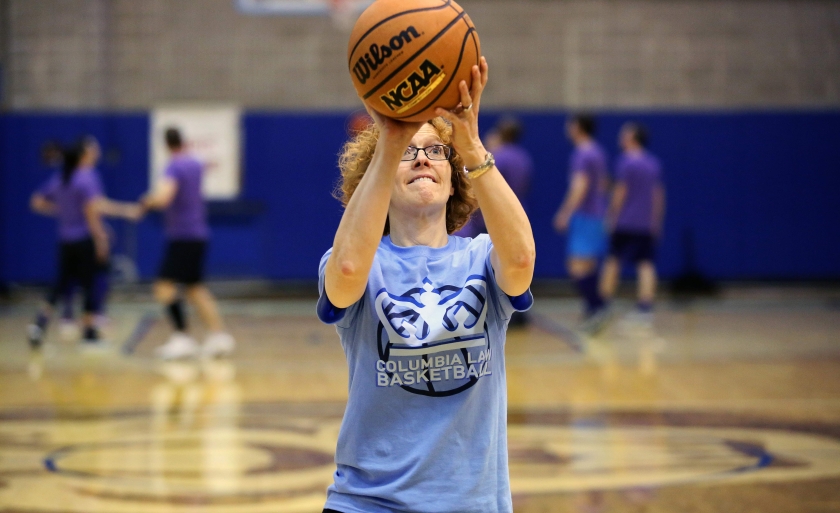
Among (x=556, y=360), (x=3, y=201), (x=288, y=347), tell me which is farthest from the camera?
(x=3, y=201)

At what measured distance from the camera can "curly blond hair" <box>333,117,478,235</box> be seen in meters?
2.70

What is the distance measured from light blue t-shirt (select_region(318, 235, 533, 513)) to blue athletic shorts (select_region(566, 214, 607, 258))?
8161 millimetres

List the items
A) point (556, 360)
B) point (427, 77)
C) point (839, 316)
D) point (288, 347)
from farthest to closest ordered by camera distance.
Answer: point (839, 316) → point (288, 347) → point (556, 360) → point (427, 77)

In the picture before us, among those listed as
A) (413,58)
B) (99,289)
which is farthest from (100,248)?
(413,58)

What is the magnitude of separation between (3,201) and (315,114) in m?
4.62

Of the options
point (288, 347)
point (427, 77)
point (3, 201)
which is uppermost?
point (427, 77)

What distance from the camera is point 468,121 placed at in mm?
2229

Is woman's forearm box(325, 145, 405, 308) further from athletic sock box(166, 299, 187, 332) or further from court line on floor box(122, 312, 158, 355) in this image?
court line on floor box(122, 312, 158, 355)

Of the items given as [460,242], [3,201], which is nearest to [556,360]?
[460,242]

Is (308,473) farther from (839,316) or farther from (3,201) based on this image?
(3,201)

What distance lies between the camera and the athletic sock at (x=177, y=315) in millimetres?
9211

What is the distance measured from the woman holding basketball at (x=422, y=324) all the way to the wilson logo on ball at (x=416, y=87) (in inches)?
2.6

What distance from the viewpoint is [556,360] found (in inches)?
352

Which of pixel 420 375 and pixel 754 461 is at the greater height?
pixel 420 375
